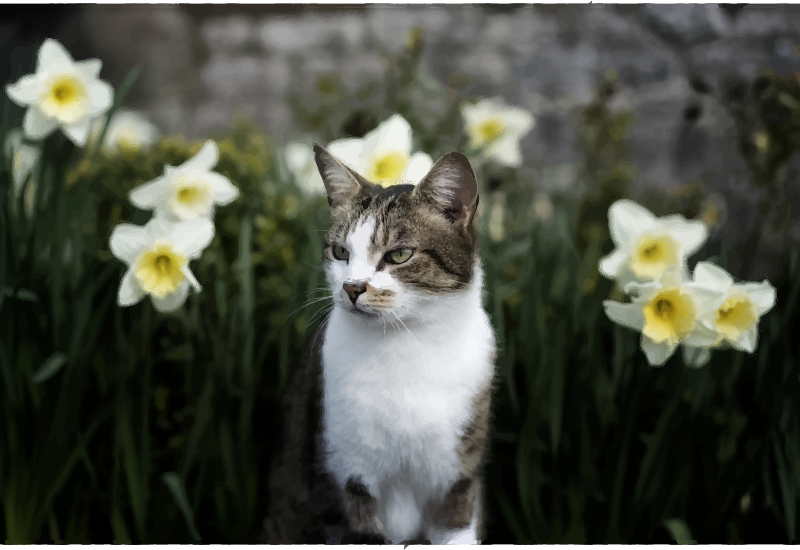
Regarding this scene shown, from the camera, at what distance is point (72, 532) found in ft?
5.57

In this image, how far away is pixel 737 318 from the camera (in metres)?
1.41

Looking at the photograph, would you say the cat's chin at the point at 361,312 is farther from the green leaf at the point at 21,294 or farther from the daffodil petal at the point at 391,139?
the green leaf at the point at 21,294

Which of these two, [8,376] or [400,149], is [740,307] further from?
[8,376]

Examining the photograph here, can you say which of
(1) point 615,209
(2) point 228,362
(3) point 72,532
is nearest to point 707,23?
(1) point 615,209

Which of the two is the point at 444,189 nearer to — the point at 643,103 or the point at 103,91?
the point at 103,91

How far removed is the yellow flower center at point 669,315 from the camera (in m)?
1.35

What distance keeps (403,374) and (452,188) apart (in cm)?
41

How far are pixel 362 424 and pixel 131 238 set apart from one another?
2.24 ft

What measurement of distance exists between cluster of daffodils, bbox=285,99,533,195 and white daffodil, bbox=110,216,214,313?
1.47 ft

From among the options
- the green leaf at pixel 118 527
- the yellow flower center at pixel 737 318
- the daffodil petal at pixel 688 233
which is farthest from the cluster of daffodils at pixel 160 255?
the yellow flower center at pixel 737 318

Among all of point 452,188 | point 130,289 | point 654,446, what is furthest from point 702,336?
point 130,289

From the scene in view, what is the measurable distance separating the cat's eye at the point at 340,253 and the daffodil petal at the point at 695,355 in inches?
36.0

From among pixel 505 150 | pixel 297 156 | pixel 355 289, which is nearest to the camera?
pixel 355 289

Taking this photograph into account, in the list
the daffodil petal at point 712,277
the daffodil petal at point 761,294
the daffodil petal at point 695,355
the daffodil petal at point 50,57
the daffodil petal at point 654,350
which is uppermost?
the daffodil petal at point 50,57
